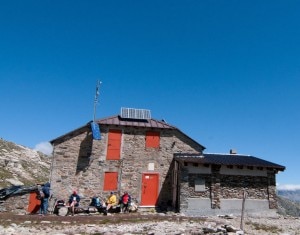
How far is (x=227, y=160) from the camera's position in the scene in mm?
24812

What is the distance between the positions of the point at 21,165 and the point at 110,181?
34.9m

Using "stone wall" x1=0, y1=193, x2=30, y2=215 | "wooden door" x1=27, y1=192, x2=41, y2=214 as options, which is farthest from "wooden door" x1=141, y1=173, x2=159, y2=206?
"stone wall" x1=0, y1=193, x2=30, y2=215

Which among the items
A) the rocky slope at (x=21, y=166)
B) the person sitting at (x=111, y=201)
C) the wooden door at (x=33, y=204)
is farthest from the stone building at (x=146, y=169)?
the rocky slope at (x=21, y=166)

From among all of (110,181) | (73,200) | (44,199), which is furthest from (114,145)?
(44,199)

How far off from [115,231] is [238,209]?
38.4 feet

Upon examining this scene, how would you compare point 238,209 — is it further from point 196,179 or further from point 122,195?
point 122,195

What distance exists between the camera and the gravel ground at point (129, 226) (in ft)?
49.7

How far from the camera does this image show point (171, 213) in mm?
22594

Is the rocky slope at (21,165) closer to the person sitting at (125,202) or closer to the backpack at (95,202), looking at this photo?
the backpack at (95,202)

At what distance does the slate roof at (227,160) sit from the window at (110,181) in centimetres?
503

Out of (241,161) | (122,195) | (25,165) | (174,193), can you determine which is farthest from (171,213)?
(25,165)

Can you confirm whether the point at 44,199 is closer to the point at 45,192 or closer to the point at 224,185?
the point at 45,192

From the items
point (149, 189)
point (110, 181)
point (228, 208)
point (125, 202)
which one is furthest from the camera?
point (149, 189)

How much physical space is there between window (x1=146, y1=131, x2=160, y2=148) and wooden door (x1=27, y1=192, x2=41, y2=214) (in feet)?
30.2
